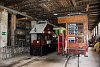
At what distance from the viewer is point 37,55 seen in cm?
1009

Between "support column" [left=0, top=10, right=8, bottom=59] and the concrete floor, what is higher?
"support column" [left=0, top=10, right=8, bottom=59]

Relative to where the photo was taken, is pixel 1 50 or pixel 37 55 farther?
pixel 37 55

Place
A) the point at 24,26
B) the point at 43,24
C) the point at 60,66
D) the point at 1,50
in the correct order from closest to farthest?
the point at 60,66, the point at 1,50, the point at 43,24, the point at 24,26

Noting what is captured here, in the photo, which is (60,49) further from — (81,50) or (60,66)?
(60,66)

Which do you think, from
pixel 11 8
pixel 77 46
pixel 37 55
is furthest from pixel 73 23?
pixel 11 8

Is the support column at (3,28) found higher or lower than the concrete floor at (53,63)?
higher

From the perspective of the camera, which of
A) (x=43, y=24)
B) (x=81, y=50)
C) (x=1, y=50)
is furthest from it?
(x=43, y=24)

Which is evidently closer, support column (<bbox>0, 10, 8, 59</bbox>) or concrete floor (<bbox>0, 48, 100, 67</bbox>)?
concrete floor (<bbox>0, 48, 100, 67</bbox>)

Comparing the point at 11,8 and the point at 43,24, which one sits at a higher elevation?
the point at 11,8

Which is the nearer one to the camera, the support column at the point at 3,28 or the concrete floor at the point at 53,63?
the concrete floor at the point at 53,63

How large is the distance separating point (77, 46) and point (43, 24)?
3649 millimetres

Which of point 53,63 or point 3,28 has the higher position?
point 3,28

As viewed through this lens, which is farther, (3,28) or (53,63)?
(3,28)

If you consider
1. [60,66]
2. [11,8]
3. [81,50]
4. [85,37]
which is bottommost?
[60,66]
